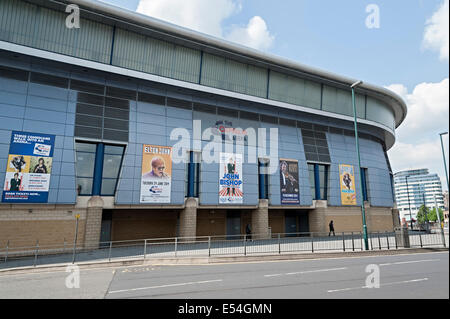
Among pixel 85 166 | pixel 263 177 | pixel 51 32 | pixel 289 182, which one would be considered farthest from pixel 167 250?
pixel 51 32

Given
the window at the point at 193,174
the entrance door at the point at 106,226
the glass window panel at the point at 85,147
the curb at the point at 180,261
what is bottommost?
the curb at the point at 180,261

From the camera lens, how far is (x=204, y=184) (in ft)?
77.7

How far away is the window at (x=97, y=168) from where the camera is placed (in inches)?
798

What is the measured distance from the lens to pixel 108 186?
68.6 feet

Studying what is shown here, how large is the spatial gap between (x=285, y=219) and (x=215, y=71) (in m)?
17.4

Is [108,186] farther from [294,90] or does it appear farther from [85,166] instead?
[294,90]

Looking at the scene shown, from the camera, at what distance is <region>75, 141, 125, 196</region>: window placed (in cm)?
2028

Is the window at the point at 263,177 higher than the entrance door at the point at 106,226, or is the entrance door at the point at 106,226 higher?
the window at the point at 263,177

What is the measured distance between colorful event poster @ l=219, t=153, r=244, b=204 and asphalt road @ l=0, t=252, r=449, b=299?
1141cm

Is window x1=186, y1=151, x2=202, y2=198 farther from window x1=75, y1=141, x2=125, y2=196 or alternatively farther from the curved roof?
the curved roof

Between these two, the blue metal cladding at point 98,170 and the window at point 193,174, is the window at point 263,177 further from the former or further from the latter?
the blue metal cladding at point 98,170

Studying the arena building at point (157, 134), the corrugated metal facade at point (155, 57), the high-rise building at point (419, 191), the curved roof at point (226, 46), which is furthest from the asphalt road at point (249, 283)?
the high-rise building at point (419, 191)

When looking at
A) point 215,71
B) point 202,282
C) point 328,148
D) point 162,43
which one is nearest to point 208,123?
point 215,71

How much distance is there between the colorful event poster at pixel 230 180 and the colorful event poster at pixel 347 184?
12404mm
